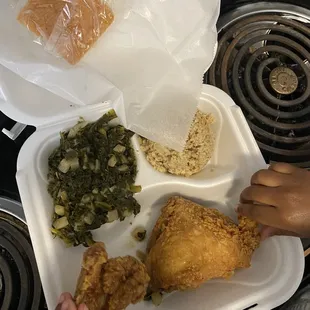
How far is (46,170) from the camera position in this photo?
5.67ft

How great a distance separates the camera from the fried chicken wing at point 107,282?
1.40 m

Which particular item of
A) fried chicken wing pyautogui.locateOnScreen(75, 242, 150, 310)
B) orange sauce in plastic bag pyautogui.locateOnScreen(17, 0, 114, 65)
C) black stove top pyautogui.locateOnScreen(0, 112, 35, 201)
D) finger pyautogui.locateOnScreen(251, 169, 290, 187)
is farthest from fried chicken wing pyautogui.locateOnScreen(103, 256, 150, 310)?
orange sauce in plastic bag pyautogui.locateOnScreen(17, 0, 114, 65)

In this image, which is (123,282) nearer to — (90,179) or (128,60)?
(90,179)

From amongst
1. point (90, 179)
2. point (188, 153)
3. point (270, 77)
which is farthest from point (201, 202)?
point (270, 77)

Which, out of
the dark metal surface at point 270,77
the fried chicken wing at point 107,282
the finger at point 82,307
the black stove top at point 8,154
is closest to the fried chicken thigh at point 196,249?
the fried chicken wing at point 107,282

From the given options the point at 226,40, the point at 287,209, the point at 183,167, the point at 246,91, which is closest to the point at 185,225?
the point at 183,167

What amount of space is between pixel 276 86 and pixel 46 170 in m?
1.15

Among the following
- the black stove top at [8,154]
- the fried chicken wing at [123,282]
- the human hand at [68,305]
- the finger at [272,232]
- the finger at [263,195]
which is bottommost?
the finger at [272,232]

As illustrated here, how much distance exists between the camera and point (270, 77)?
2102 millimetres

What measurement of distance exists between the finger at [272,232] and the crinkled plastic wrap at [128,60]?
0.47 metres

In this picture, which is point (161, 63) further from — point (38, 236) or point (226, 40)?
point (38, 236)

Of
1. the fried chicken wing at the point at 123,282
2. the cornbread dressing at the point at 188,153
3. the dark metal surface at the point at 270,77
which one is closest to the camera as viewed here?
the fried chicken wing at the point at 123,282

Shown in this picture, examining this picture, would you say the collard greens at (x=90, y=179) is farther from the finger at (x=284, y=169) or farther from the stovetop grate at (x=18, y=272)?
the finger at (x=284, y=169)

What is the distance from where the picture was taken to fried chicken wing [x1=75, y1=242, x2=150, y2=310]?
140 centimetres
